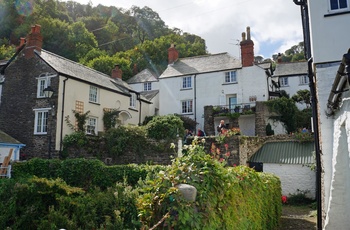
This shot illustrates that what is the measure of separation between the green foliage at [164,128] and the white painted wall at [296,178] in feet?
22.8

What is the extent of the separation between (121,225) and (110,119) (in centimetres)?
2227

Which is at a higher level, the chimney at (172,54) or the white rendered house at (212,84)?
the chimney at (172,54)

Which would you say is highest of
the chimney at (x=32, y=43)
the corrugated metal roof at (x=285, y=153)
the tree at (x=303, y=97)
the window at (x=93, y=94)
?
the chimney at (x=32, y=43)

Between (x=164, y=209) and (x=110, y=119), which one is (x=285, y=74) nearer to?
(x=110, y=119)

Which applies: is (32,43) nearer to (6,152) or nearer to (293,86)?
(6,152)

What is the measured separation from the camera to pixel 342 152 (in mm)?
5887

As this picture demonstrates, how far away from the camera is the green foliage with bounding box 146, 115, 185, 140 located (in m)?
20.1

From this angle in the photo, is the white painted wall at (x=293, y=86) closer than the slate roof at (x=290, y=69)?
Yes

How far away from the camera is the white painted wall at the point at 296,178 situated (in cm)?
1730

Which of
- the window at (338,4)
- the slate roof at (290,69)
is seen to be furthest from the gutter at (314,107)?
the slate roof at (290,69)

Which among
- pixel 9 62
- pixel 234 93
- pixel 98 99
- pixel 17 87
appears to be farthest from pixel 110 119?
pixel 234 93

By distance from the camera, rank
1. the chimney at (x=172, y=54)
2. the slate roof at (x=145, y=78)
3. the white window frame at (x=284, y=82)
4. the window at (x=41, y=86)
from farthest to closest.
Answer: the white window frame at (x=284, y=82), the slate roof at (x=145, y=78), the chimney at (x=172, y=54), the window at (x=41, y=86)

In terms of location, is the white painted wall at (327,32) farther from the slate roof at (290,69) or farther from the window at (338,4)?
the slate roof at (290,69)

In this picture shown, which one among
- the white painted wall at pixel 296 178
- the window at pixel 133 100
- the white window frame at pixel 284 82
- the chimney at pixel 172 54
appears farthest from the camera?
the white window frame at pixel 284 82
